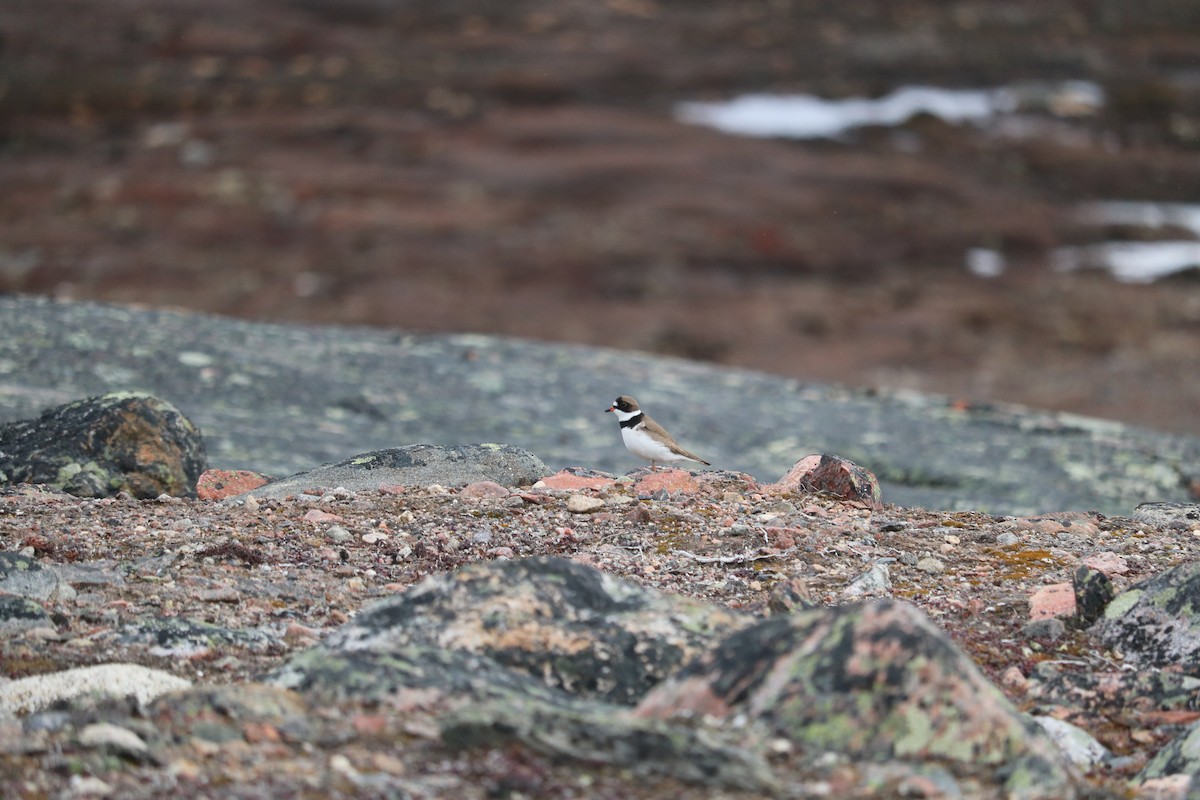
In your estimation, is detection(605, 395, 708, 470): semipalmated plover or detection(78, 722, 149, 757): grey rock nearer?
detection(78, 722, 149, 757): grey rock

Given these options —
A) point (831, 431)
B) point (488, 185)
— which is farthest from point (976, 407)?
point (488, 185)

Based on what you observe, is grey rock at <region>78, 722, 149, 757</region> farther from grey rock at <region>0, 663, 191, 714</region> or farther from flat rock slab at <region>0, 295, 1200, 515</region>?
flat rock slab at <region>0, 295, 1200, 515</region>

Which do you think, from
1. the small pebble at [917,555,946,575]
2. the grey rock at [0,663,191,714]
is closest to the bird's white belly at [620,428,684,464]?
the small pebble at [917,555,946,575]

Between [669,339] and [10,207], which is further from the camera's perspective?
[10,207]

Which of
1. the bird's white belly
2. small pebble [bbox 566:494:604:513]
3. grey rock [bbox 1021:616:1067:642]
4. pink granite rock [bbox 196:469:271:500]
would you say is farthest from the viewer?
the bird's white belly

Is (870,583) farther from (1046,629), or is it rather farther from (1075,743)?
(1075,743)

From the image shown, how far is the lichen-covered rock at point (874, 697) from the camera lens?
384 cm

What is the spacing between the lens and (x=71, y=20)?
4675 centimetres

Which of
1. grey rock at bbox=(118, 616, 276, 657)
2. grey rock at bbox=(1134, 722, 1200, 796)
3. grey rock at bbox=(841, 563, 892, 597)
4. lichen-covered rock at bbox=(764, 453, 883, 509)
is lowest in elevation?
lichen-covered rock at bbox=(764, 453, 883, 509)

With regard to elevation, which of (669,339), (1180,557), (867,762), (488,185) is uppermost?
(867,762)

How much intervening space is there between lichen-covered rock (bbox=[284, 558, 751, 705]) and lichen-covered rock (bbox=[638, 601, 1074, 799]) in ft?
1.29

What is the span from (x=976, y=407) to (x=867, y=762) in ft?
41.3

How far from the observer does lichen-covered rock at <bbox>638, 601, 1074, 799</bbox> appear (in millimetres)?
3840

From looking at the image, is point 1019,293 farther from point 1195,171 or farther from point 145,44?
point 145,44
